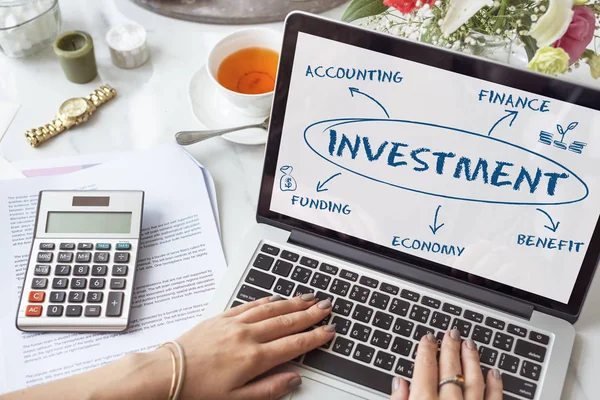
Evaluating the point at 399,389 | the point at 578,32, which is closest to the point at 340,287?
the point at 399,389

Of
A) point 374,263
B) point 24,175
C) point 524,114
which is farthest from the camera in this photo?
point 24,175

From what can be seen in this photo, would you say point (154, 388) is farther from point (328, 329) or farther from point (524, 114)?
point (524, 114)

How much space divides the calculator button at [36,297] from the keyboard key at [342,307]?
31 cm

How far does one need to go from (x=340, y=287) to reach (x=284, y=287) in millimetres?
59

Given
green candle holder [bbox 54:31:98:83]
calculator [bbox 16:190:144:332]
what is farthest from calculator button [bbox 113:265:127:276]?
green candle holder [bbox 54:31:98:83]

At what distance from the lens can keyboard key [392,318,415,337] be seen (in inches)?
25.5

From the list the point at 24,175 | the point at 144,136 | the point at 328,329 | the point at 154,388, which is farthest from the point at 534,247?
the point at 24,175

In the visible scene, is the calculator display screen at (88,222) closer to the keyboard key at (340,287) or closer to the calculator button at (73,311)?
the calculator button at (73,311)

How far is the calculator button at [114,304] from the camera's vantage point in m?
0.68

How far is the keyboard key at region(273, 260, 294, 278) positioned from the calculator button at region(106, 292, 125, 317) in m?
0.16

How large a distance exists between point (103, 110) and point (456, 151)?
1.60 feet

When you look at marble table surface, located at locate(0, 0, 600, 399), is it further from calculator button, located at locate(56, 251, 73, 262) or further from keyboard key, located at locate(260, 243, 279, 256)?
calculator button, located at locate(56, 251, 73, 262)

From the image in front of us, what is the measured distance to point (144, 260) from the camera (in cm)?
74

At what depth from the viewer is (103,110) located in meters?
0.88
